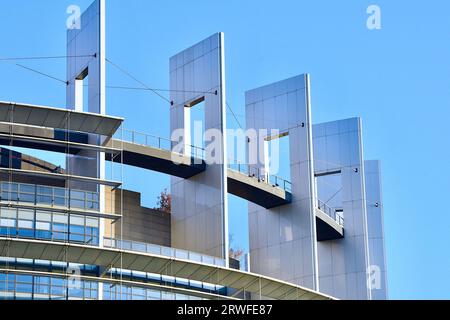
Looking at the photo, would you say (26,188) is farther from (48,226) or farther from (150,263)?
(150,263)

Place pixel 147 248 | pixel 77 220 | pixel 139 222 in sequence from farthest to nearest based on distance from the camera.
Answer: pixel 139 222, pixel 147 248, pixel 77 220

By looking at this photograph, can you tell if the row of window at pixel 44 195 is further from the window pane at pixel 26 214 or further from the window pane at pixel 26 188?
the window pane at pixel 26 214

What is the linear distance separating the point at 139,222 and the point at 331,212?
50.6ft

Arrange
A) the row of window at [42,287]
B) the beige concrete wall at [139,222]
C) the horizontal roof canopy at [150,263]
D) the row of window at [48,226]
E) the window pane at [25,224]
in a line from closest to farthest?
the horizontal roof canopy at [150,263] < the row of window at [42,287] < the row of window at [48,226] < the window pane at [25,224] < the beige concrete wall at [139,222]

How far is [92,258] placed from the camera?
3650cm

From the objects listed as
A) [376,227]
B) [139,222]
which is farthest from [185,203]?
[376,227]

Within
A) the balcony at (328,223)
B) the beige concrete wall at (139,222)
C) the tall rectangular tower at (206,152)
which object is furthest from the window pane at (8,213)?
the balcony at (328,223)

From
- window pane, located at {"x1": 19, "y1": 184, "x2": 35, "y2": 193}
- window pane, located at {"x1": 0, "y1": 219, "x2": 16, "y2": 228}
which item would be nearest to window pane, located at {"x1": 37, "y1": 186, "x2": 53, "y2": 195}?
window pane, located at {"x1": 19, "y1": 184, "x2": 35, "y2": 193}

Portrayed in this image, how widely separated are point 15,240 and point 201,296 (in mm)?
8795

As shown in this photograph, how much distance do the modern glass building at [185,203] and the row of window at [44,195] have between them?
0.05 m

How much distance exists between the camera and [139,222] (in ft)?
160

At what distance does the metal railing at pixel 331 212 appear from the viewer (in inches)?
2319
